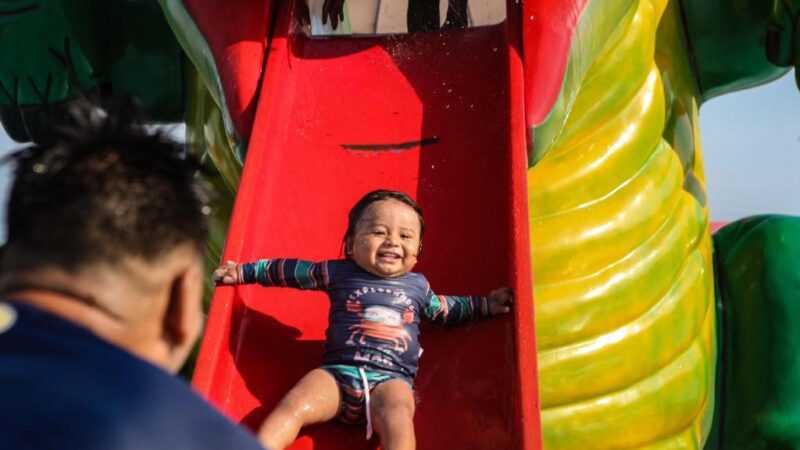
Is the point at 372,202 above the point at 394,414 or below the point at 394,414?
above

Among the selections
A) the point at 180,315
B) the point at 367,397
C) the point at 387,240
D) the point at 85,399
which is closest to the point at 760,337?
the point at 387,240

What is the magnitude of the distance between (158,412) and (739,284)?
9.00 ft

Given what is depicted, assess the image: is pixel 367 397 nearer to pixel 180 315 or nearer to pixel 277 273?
pixel 277 273

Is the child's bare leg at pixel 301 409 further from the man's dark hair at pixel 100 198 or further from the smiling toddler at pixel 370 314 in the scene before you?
the man's dark hair at pixel 100 198

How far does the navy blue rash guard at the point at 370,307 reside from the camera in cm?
238

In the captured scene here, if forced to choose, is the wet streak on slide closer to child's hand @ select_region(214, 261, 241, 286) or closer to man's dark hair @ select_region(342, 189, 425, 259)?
child's hand @ select_region(214, 261, 241, 286)

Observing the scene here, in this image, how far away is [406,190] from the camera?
2805 millimetres

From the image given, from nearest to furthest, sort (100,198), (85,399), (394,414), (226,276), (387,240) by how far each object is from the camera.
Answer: (85,399), (100,198), (394,414), (226,276), (387,240)

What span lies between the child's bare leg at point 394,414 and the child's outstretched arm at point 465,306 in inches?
7.7

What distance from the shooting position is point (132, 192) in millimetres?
938

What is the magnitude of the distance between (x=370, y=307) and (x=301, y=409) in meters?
0.29

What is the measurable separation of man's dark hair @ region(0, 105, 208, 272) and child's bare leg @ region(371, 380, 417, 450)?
4.14 ft

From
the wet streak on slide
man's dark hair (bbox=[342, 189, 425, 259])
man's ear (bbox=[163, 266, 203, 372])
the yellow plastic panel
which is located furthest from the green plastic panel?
man's ear (bbox=[163, 266, 203, 372])

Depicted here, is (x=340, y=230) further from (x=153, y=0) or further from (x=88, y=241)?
(x=88, y=241)
